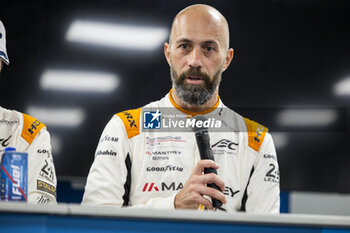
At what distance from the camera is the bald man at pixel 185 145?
1.53 m

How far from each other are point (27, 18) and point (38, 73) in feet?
1.06

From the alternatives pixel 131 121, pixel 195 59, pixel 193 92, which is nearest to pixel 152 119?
pixel 131 121

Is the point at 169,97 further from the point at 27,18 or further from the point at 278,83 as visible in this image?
the point at 27,18

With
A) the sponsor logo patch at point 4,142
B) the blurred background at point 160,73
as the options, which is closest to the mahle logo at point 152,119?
the blurred background at point 160,73

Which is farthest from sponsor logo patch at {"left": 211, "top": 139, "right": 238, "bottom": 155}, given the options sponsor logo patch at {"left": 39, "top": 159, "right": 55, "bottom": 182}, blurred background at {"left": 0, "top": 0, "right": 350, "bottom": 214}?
sponsor logo patch at {"left": 39, "top": 159, "right": 55, "bottom": 182}

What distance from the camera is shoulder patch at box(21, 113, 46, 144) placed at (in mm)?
1695

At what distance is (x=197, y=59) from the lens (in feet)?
5.46

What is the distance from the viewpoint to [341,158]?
2107mm

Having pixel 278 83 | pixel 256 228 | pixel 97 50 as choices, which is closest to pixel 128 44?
pixel 97 50

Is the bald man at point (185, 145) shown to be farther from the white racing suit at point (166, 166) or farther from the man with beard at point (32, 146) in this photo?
the man with beard at point (32, 146)

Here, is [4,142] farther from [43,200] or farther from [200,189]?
[200,189]

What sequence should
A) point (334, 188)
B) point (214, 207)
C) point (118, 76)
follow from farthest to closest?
1. point (118, 76)
2. point (334, 188)
3. point (214, 207)

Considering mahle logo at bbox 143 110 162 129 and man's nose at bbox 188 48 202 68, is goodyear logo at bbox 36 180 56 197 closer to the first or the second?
mahle logo at bbox 143 110 162 129

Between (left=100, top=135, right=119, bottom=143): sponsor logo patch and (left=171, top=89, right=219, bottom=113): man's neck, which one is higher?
(left=171, top=89, right=219, bottom=113): man's neck
